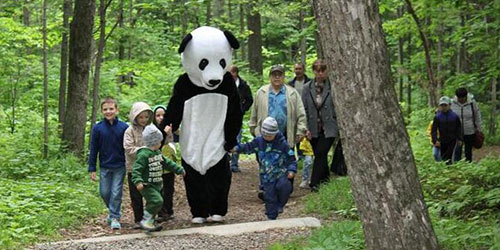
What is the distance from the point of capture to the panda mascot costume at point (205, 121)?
29.5ft

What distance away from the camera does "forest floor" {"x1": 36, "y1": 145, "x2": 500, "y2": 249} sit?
725 centimetres

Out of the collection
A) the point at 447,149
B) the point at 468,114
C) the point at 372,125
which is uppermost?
the point at 372,125

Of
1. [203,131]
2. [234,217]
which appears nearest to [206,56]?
[203,131]

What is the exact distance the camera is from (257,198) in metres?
11.5

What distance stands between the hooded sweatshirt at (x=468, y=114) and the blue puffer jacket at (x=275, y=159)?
6212 mm

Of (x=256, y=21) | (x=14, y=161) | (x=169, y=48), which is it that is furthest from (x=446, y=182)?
(x=169, y=48)

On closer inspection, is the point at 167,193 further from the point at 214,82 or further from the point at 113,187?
the point at 214,82

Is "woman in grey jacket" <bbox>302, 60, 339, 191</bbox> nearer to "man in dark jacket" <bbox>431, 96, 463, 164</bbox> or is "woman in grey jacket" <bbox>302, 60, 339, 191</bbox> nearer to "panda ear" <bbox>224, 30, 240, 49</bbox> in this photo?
"panda ear" <bbox>224, 30, 240, 49</bbox>

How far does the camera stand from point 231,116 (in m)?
9.15

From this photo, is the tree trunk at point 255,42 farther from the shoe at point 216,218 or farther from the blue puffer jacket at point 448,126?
the shoe at point 216,218

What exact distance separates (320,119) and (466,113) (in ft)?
13.3

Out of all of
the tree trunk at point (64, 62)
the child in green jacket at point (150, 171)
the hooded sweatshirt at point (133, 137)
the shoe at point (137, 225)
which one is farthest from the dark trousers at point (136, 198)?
the tree trunk at point (64, 62)

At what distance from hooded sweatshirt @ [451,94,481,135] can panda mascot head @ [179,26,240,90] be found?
6.38 meters

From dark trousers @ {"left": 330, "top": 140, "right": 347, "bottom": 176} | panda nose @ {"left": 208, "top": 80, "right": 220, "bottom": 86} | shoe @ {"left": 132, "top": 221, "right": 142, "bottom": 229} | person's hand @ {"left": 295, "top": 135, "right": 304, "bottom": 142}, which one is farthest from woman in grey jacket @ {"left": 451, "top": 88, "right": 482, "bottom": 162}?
shoe @ {"left": 132, "top": 221, "right": 142, "bottom": 229}
